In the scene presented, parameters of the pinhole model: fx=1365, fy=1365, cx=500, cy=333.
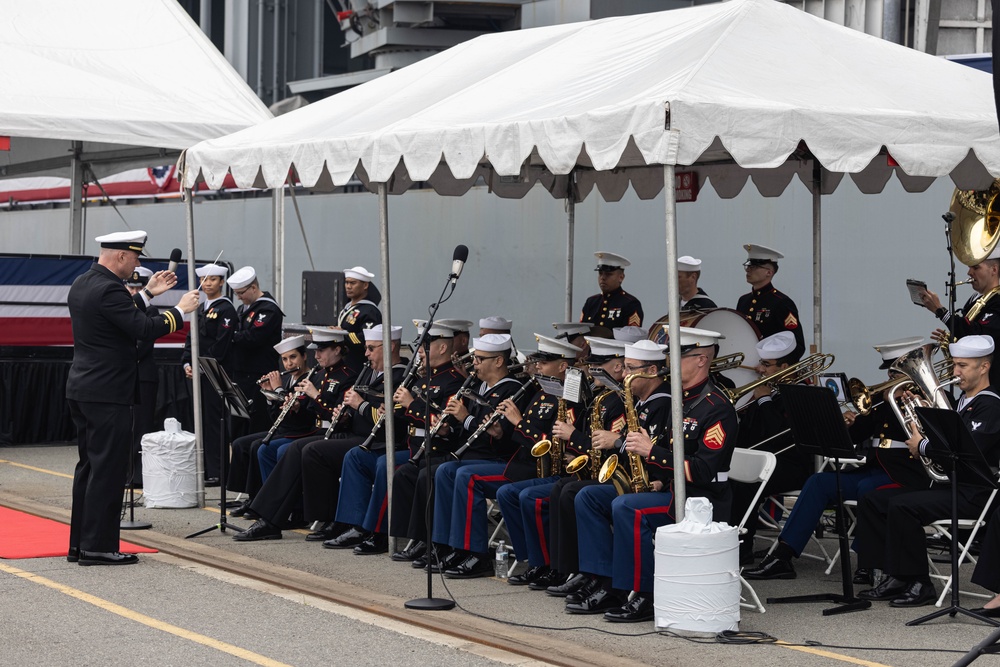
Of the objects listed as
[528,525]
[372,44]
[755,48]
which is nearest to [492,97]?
[755,48]

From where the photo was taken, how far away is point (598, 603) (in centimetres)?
709

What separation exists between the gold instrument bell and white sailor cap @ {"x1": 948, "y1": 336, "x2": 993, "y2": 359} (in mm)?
1127

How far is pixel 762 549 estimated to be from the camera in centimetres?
904

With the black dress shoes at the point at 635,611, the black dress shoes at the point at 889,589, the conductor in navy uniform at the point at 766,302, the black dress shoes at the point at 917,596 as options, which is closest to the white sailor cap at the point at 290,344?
the conductor in navy uniform at the point at 766,302

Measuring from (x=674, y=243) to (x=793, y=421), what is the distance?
1380 millimetres

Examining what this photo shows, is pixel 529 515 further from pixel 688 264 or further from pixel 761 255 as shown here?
pixel 688 264

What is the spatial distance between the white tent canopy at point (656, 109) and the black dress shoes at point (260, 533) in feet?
7.74

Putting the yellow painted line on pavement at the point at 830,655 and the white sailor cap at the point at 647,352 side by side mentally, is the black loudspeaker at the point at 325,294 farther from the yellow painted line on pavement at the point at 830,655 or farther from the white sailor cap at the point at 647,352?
the yellow painted line on pavement at the point at 830,655

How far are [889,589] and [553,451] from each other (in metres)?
2.02

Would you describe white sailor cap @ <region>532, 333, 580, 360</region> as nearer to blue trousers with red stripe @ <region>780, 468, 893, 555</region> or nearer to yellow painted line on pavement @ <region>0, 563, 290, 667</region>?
blue trousers with red stripe @ <region>780, 468, 893, 555</region>

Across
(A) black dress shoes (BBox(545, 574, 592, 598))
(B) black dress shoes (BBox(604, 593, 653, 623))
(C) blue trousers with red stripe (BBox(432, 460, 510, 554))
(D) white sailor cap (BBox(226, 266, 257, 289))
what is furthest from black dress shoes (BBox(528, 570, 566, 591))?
(D) white sailor cap (BBox(226, 266, 257, 289))

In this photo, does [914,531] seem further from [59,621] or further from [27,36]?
[27,36]

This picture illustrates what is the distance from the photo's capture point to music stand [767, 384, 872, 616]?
22.8 ft

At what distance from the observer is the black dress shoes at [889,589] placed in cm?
736
